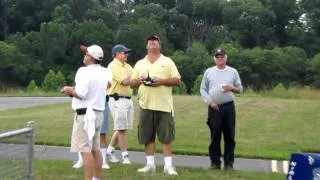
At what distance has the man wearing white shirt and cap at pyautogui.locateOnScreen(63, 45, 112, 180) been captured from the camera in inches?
322

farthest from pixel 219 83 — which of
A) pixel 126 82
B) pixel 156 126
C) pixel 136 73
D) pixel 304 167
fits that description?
pixel 304 167

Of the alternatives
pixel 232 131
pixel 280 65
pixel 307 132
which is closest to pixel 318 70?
pixel 280 65

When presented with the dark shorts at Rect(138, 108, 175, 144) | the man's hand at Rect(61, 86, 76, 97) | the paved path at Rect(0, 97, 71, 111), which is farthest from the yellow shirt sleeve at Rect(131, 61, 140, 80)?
the paved path at Rect(0, 97, 71, 111)

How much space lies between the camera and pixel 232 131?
32.4ft

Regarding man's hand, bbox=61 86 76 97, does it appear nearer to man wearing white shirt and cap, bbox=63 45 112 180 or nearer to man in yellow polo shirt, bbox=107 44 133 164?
man wearing white shirt and cap, bbox=63 45 112 180

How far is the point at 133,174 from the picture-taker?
9297 millimetres

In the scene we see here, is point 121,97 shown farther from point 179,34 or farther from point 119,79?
point 179,34

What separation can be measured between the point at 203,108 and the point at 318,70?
4513 centimetres

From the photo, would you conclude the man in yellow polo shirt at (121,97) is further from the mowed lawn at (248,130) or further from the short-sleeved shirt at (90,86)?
the mowed lawn at (248,130)

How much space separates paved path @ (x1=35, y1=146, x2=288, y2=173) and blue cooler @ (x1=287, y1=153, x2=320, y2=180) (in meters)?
3.31

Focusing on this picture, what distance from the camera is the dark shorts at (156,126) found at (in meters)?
9.34

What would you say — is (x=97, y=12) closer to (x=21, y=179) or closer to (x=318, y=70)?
(x=318, y=70)

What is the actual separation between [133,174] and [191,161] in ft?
6.92

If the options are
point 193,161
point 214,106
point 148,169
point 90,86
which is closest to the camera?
point 90,86
